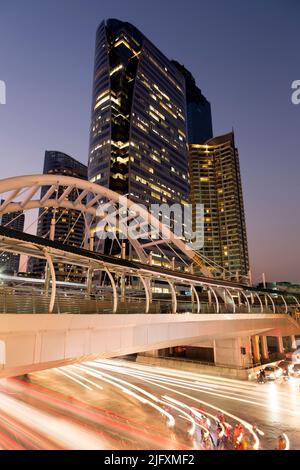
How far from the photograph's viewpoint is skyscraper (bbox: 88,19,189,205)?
115 m

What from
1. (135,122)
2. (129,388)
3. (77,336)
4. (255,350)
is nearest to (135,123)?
(135,122)

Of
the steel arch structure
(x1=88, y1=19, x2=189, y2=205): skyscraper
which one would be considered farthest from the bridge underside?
(x1=88, y1=19, x2=189, y2=205): skyscraper

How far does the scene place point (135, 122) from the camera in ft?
404

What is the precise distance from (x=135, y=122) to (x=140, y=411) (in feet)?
395

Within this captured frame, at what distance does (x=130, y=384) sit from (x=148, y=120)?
124266mm

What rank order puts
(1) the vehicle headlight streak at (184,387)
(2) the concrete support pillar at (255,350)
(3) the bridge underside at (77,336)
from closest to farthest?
(3) the bridge underside at (77,336)
(1) the vehicle headlight streak at (184,387)
(2) the concrete support pillar at (255,350)

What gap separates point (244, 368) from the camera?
33844 millimetres

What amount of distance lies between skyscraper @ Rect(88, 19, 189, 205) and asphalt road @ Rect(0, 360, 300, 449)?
8506cm

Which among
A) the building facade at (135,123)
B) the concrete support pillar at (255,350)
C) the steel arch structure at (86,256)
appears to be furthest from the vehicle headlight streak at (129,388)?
the building facade at (135,123)

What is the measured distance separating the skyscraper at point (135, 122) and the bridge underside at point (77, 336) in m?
91.3

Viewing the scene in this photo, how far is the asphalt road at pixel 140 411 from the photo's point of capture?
618 inches

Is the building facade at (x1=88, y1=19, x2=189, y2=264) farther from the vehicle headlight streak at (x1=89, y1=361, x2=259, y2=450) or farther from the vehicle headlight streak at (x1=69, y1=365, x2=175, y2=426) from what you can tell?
the vehicle headlight streak at (x1=69, y1=365, x2=175, y2=426)

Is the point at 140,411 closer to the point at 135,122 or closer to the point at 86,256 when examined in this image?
the point at 86,256

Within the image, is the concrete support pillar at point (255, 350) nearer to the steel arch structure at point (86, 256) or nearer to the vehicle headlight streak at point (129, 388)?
the steel arch structure at point (86, 256)
